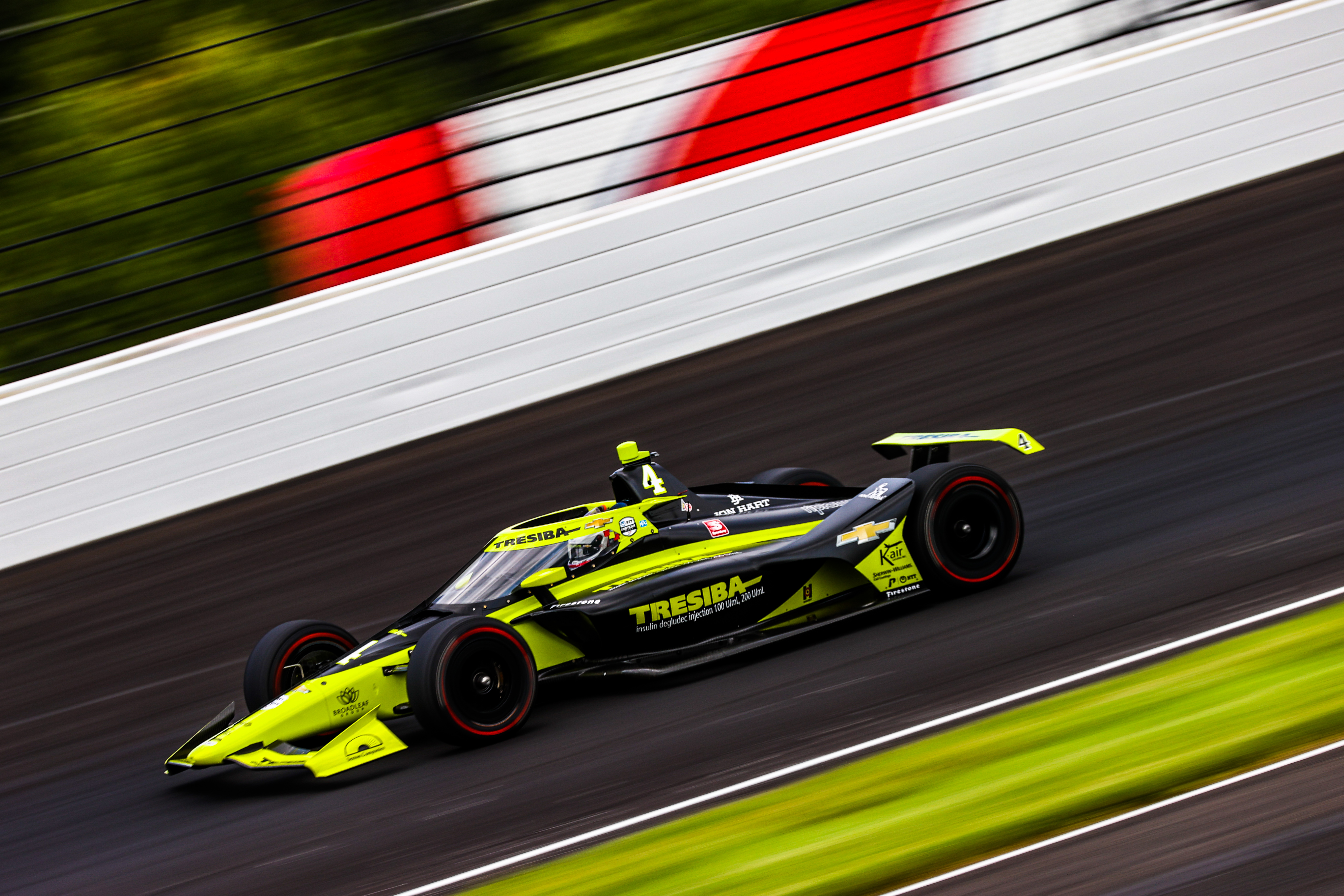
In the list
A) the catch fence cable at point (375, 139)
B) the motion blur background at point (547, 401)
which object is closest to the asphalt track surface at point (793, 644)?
the motion blur background at point (547, 401)

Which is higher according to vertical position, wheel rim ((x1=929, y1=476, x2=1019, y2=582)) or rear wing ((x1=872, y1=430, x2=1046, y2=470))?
rear wing ((x1=872, y1=430, x2=1046, y2=470))

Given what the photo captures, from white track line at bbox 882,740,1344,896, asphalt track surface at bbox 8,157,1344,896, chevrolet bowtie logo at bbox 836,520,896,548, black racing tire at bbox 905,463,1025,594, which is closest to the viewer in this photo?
white track line at bbox 882,740,1344,896

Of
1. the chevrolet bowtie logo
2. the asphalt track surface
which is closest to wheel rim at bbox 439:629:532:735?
the asphalt track surface

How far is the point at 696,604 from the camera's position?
6.96 m

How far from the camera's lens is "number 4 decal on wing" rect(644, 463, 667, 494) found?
287 inches

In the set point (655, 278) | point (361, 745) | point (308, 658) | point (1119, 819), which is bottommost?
point (1119, 819)

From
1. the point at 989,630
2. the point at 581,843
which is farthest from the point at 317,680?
the point at 989,630

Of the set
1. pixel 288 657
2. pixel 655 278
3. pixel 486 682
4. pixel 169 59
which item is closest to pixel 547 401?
pixel 655 278

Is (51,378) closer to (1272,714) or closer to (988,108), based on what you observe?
(988,108)

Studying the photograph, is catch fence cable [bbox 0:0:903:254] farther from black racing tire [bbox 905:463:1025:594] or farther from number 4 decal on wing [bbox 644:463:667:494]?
black racing tire [bbox 905:463:1025:594]

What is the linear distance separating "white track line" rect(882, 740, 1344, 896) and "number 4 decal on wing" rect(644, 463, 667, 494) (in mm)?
3134

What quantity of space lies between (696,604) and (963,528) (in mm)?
1476

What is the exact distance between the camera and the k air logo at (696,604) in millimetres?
6867

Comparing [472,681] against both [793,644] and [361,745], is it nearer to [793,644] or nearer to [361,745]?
[361,745]
